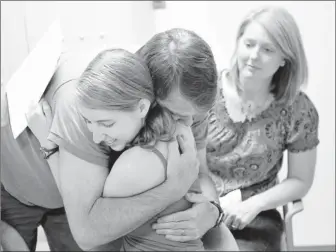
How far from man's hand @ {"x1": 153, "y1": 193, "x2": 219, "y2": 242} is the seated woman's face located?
0.18 meters

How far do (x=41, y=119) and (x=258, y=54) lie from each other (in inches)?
19.7

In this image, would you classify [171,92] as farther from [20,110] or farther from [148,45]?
[20,110]

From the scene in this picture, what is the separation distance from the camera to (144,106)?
768 millimetres

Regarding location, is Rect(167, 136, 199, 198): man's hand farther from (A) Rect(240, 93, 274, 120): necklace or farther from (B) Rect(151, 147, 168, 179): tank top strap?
(A) Rect(240, 93, 274, 120): necklace

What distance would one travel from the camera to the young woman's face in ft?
3.68

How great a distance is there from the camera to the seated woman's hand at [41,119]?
2.74ft

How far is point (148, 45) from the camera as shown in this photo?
78 cm

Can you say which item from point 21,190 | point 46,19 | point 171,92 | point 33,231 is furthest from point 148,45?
point 46,19

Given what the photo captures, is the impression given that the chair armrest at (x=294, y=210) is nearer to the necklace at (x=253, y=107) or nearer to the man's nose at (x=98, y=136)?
the necklace at (x=253, y=107)

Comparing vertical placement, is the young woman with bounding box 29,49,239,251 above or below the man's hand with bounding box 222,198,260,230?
above

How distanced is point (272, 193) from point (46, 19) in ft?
2.64

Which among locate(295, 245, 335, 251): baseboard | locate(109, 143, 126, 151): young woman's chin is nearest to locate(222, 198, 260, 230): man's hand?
locate(109, 143, 126, 151): young woman's chin

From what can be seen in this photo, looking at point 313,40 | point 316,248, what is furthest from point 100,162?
point 316,248

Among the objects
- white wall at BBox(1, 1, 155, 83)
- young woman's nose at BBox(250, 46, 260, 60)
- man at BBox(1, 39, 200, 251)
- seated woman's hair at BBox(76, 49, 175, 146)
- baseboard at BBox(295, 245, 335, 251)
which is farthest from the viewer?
baseboard at BBox(295, 245, 335, 251)
